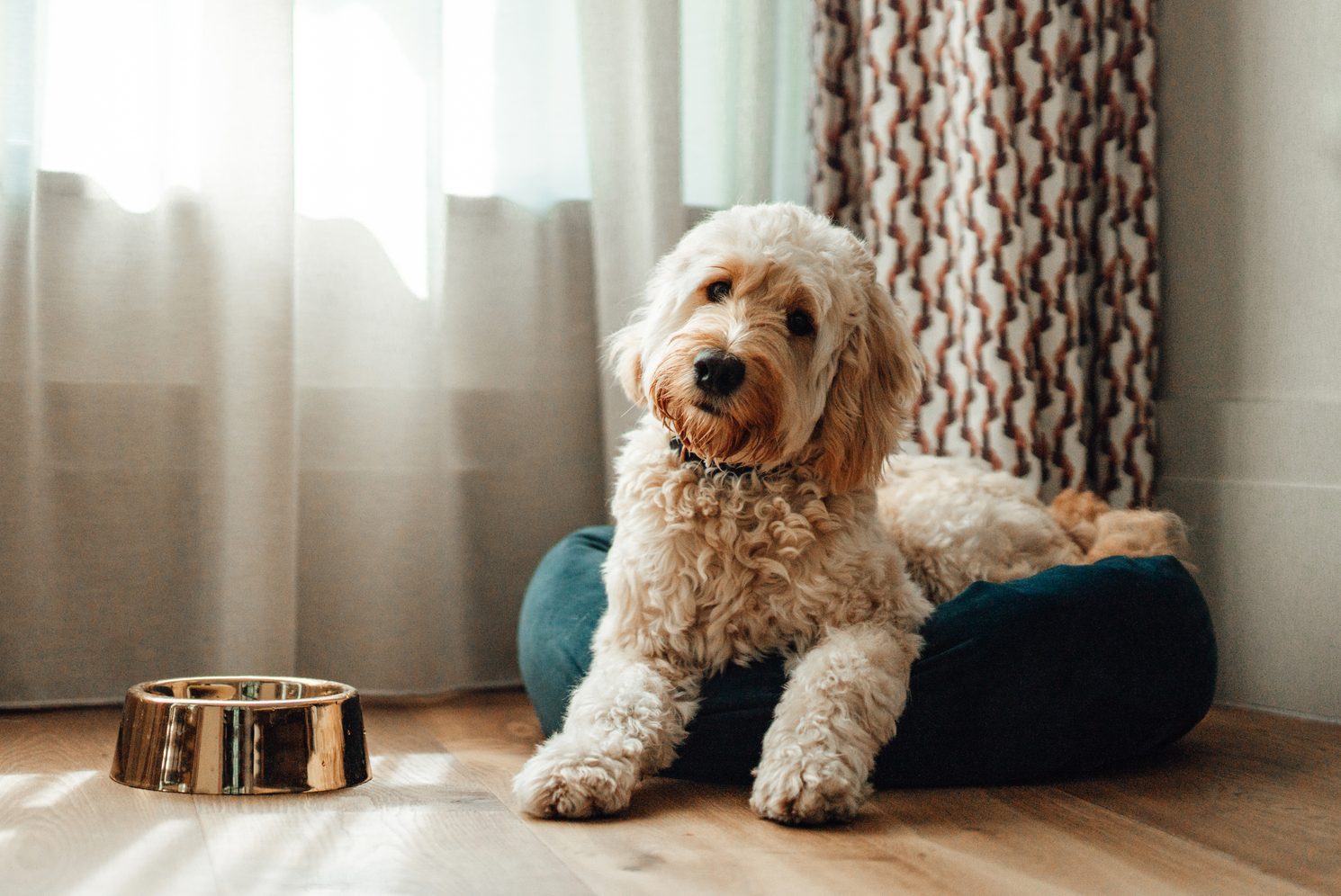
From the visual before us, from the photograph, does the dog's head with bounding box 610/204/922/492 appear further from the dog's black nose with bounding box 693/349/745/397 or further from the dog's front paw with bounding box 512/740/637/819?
the dog's front paw with bounding box 512/740/637/819

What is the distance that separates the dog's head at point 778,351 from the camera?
1953mm

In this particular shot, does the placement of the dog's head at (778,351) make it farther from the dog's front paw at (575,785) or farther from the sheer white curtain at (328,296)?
the sheer white curtain at (328,296)

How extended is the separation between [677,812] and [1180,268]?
6.98ft

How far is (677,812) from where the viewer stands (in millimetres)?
1923

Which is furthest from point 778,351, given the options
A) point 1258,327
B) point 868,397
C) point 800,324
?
point 1258,327

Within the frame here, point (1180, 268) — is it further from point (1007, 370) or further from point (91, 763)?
point (91, 763)

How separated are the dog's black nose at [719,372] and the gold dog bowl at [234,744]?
794 mm

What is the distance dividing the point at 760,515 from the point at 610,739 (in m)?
0.45

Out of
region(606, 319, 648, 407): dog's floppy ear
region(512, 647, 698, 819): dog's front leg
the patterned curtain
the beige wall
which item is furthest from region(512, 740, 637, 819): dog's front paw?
the beige wall

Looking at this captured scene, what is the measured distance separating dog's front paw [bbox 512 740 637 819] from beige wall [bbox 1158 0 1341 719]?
183 cm

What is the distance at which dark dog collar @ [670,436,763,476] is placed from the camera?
2086 millimetres

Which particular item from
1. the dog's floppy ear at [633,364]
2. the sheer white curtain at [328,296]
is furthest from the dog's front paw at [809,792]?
the sheer white curtain at [328,296]

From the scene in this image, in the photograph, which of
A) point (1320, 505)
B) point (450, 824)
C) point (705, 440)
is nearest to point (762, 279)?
point (705, 440)

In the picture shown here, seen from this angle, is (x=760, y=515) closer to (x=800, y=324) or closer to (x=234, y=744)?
(x=800, y=324)
